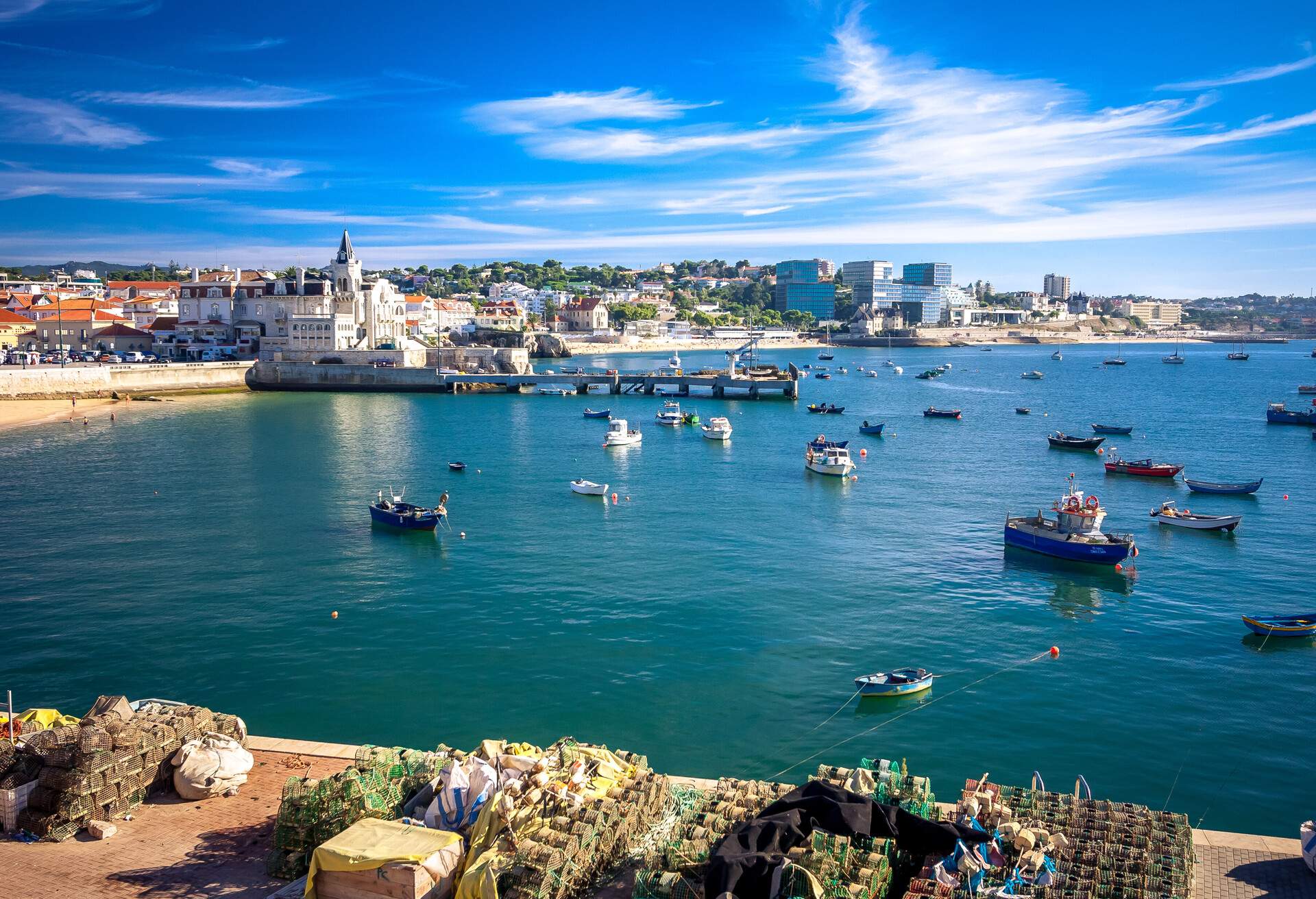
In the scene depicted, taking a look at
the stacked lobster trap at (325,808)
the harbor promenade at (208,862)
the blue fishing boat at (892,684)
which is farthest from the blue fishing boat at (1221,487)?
the stacked lobster trap at (325,808)

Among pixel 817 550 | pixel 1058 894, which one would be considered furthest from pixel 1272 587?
pixel 1058 894

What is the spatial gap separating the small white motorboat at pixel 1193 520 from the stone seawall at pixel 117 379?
68444 millimetres

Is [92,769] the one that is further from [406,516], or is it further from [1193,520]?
[1193,520]

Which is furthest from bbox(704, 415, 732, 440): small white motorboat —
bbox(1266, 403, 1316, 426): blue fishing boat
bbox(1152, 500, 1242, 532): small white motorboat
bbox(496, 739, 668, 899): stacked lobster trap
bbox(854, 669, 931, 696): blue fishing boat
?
bbox(496, 739, 668, 899): stacked lobster trap

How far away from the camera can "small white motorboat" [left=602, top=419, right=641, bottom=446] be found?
51.3 meters

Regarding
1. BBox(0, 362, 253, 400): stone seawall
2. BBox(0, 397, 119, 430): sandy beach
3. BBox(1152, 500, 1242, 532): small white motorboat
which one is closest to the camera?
BBox(1152, 500, 1242, 532): small white motorboat

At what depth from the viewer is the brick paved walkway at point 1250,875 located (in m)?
9.36

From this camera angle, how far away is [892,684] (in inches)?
693

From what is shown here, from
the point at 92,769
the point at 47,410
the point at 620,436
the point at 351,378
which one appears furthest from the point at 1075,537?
the point at 351,378

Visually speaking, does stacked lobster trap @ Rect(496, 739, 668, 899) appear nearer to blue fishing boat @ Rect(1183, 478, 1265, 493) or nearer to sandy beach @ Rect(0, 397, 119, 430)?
blue fishing boat @ Rect(1183, 478, 1265, 493)

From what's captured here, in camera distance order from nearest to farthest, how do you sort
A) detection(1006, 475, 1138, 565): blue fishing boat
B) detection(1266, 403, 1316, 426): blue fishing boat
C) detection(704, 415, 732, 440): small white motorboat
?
detection(1006, 475, 1138, 565): blue fishing boat < detection(704, 415, 732, 440): small white motorboat < detection(1266, 403, 1316, 426): blue fishing boat

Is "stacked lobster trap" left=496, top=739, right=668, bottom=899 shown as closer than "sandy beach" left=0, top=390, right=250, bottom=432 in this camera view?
Yes

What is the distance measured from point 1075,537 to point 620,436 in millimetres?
28353

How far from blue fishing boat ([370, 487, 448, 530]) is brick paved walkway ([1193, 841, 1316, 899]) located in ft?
81.0
